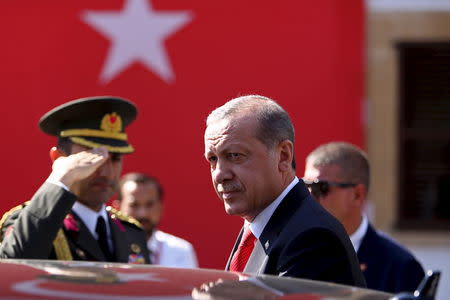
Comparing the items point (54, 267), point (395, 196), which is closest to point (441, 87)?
point (395, 196)

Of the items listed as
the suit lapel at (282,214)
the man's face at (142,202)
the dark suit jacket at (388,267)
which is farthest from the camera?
the man's face at (142,202)

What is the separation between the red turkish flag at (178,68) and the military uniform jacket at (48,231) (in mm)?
4502

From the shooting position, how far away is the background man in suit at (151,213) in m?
8.03

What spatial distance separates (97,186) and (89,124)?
410 mm

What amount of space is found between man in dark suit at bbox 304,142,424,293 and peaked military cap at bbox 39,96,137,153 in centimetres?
93

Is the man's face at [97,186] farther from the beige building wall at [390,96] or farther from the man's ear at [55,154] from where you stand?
the beige building wall at [390,96]

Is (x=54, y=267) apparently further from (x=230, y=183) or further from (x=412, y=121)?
(x=412, y=121)

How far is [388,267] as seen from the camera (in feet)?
17.2

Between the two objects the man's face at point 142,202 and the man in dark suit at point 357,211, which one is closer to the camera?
the man in dark suit at point 357,211

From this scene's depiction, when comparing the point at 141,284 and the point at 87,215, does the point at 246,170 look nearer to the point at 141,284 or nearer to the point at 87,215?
the point at 141,284

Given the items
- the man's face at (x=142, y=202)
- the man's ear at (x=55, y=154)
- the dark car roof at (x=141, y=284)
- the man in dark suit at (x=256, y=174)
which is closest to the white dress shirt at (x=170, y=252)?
the man's face at (x=142, y=202)

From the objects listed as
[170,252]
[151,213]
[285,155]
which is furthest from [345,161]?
[151,213]

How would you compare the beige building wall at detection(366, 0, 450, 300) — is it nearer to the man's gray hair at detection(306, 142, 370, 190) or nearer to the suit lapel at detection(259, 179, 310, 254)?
the man's gray hair at detection(306, 142, 370, 190)

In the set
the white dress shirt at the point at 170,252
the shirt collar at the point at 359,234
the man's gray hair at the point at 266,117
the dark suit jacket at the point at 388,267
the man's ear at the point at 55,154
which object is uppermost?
the man's gray hair at the point at 266,117
